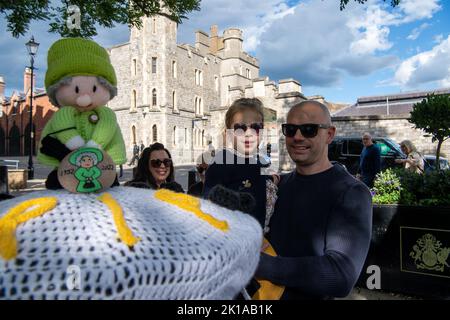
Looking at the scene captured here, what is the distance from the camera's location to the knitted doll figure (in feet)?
4.71

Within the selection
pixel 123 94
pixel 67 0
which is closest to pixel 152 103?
pixel 123 94

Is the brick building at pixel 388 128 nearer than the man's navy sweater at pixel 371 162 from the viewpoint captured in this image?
No

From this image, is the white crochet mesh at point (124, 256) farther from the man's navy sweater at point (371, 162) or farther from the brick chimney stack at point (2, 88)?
the brick chimney stack at point (2, 88)

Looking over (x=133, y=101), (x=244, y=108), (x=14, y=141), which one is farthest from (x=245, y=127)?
→ (x=14, y=141)

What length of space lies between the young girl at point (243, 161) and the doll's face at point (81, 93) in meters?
0.77

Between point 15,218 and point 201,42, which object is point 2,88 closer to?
point 201,42

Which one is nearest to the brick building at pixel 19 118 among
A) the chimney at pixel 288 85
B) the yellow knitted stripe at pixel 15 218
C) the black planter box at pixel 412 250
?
the chimney at pixel 288 85

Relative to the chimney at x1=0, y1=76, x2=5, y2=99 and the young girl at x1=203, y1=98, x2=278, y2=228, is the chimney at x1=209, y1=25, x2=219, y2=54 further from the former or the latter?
the young girl at x1=203, y1=98, x2=278, y2=228

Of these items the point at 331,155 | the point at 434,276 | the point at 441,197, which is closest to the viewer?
the point at 434,276

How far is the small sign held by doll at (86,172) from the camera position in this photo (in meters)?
1.10

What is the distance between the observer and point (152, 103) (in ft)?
118

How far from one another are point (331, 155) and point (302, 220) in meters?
11.6

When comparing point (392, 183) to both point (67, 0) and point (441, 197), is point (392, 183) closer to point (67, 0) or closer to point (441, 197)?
point (441, 197)

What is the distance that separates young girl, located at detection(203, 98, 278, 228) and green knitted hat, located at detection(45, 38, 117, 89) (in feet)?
2.62
